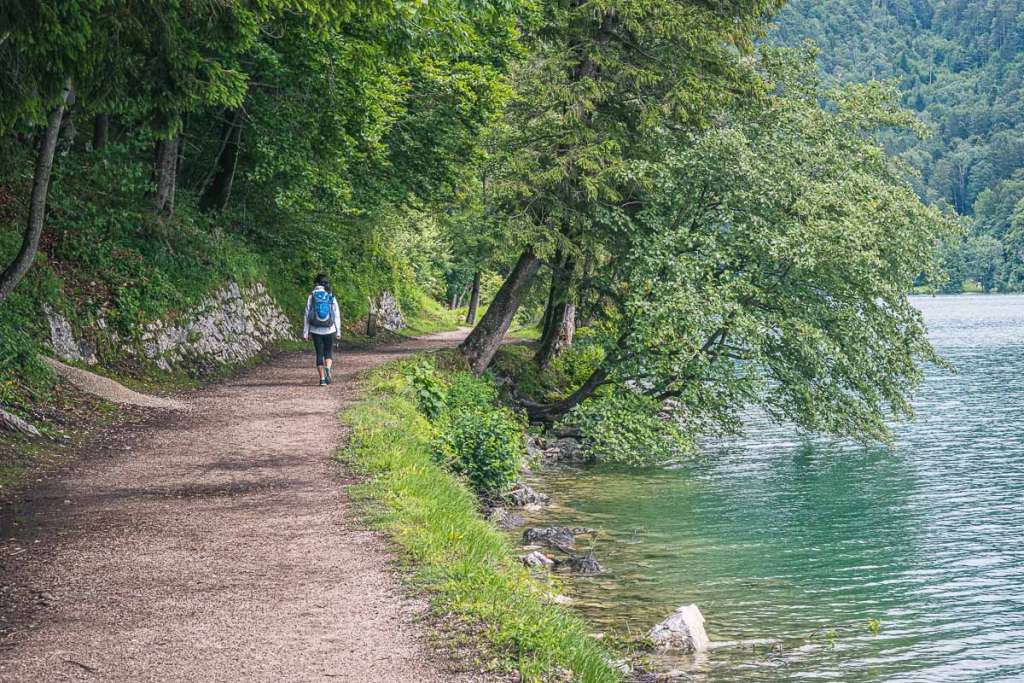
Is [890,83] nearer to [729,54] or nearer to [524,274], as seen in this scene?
[729,54]

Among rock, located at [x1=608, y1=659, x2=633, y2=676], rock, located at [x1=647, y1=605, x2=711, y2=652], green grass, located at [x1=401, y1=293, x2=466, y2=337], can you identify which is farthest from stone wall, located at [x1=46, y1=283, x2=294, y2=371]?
green grass, located at [x1=401, y1=293, x2=466, y2=337]

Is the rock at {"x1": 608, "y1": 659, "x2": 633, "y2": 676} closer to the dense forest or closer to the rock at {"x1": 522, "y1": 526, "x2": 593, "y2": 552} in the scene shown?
the rock at {"x1": 522, "y1": 526, "x2": 593, "y2": 552}

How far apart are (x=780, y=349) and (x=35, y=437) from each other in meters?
15.0

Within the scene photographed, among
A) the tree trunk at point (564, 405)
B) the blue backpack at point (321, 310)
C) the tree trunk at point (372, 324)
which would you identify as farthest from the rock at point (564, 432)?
the tree trunk at point (372, 324)

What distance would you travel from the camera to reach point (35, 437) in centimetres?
1194

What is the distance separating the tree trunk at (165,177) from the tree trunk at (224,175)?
3523 millimetres

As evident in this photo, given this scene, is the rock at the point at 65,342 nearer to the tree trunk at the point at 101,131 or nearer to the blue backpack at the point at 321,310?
the blue backpack at the point at 321,310

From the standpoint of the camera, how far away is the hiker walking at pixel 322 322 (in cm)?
1884

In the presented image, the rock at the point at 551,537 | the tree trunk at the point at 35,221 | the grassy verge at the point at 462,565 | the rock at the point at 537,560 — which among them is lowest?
the rock at the point at 551,537

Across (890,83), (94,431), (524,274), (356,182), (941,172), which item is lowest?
(94,431)

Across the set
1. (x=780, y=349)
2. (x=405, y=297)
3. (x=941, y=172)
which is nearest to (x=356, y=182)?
(x=780, y=349)

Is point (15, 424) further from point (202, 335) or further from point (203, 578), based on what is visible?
point (202, 335)

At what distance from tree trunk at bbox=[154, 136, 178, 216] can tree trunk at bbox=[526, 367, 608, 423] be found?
9.68 m

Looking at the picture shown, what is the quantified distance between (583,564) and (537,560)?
0.75 meters
